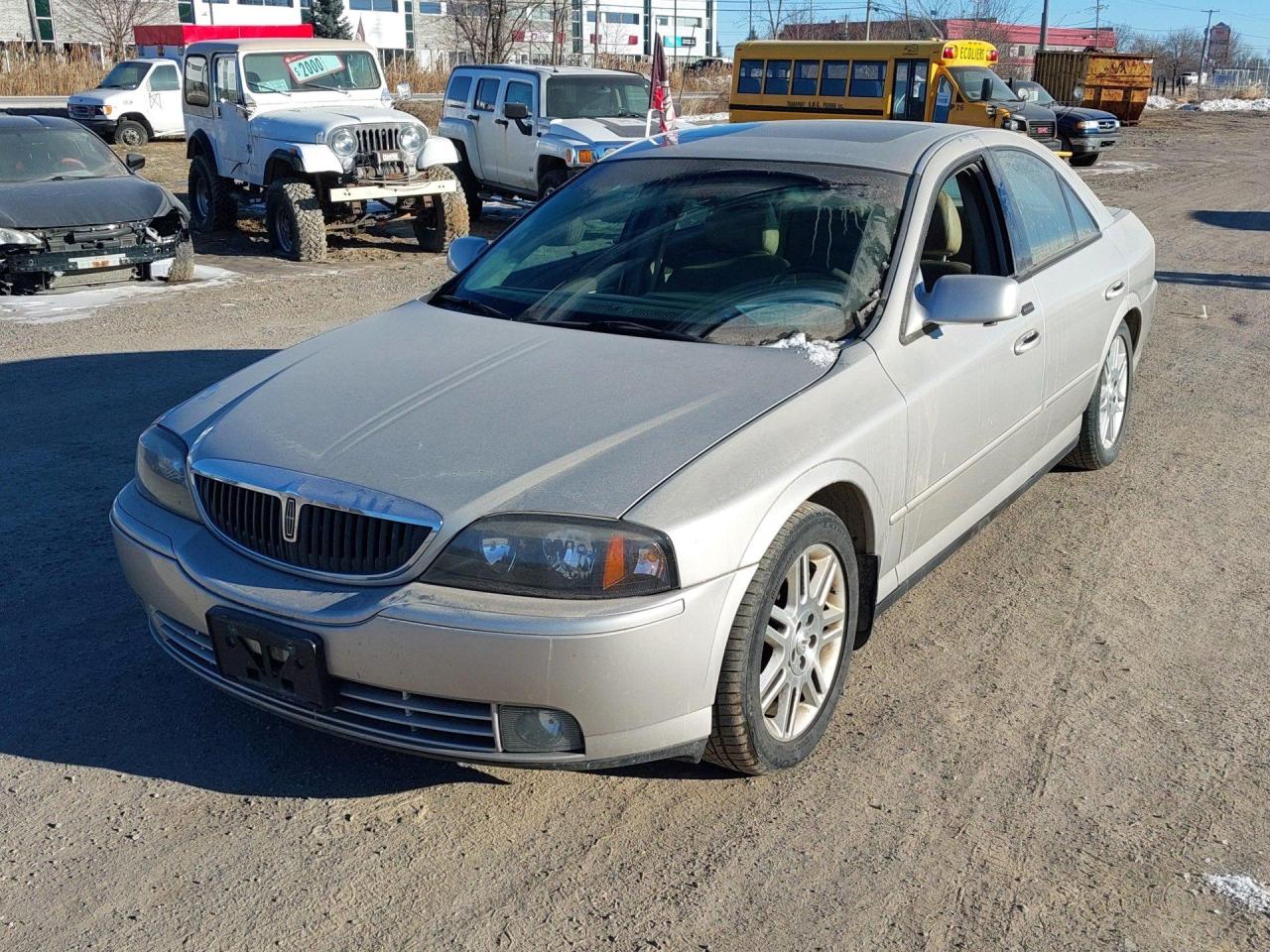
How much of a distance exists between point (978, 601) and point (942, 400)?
943 mm

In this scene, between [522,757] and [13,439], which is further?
[13,439]

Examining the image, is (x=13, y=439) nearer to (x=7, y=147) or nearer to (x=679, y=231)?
(x=679, y=231)

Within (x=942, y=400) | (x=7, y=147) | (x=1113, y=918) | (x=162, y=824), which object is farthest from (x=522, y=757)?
(x=7, y=147)

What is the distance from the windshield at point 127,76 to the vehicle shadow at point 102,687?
23412 mm

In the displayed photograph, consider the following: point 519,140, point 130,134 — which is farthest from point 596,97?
point 130,134

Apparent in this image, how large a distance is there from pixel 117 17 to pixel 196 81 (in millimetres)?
47239

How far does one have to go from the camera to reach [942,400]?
12.4 feet

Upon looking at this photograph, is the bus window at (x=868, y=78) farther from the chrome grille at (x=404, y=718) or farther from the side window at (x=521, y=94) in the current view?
the chrome grille at (x=404, y=718)

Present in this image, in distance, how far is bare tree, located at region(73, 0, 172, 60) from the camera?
55906 millimetres

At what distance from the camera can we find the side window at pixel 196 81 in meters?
14.3

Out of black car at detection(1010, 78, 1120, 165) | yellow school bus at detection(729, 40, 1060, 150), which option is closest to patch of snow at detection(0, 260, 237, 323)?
yellow school bus at detection(729, 40, 1060, 150)

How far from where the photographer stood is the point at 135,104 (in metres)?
26.4

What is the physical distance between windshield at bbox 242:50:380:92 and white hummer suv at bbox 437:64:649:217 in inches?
74.6

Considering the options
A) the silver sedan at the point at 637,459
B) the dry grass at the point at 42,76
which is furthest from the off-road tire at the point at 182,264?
the dry grass at the point at 42,76
